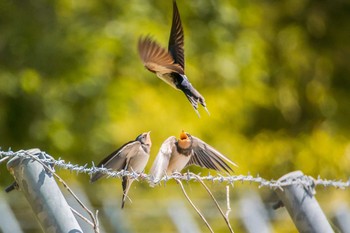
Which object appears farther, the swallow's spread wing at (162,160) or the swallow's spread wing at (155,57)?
the swallow's spread wing at (155,57)

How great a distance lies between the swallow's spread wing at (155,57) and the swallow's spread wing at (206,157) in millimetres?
1007

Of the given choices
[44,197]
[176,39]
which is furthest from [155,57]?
[44,197]

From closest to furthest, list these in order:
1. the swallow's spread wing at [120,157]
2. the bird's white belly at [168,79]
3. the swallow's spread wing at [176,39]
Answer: the swallow's spread wing at [120,157] < the bird's white belly at [168,79] < the swallow's spread wing at [176,39]

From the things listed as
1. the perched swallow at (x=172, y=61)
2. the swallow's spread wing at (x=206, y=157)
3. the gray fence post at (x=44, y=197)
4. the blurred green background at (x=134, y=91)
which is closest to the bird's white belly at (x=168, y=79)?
the perched swallow at (x=172, y=61)

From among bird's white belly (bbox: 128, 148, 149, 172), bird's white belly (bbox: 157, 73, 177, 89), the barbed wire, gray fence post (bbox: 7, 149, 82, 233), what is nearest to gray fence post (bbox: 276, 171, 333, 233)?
the barbed wire

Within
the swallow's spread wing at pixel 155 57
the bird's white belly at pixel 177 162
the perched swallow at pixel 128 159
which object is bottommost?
the bird's white belly at pixel 177 162

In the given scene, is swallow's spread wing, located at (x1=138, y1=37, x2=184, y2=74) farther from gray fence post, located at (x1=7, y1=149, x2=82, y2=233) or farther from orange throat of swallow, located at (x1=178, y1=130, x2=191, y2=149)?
gray fence post, located at (x1=7, y1=149, x2=82, y2=233)

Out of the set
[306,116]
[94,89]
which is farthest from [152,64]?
[306,116]

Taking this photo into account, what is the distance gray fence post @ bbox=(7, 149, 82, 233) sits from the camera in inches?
117

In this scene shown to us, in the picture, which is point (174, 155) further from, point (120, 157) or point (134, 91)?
point (134, 91)

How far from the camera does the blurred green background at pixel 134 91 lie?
1040 centimetres

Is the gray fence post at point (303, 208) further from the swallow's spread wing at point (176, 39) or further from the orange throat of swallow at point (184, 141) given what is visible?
the swallow's spread wing at point (176, 39)

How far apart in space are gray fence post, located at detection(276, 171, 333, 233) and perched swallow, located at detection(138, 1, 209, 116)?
99 cm

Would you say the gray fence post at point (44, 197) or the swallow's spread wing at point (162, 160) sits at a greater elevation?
the swallow's spread wing at point (162, 160)
